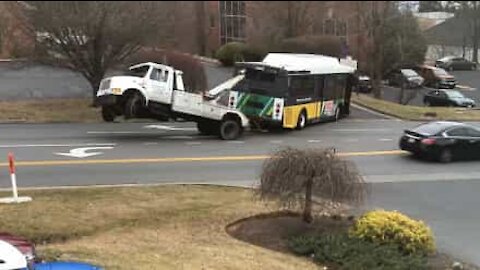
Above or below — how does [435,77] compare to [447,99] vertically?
above

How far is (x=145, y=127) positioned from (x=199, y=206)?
14248 mm

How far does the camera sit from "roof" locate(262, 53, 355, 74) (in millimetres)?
30603

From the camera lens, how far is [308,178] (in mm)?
14180

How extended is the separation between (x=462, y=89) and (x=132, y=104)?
1678 cm

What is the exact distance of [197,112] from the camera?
26.7 meters

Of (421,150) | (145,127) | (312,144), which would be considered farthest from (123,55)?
(421,150)

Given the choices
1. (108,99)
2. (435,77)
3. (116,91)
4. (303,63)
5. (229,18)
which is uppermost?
(229,18)

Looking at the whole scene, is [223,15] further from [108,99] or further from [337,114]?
[337,114]

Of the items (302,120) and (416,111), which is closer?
(302,120)

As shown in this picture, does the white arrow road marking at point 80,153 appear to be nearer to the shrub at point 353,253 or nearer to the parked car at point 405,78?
the shrub at point 353,253

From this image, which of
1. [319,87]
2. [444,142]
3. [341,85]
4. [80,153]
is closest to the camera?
[80,153]

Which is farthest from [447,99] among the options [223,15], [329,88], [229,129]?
[223,15]

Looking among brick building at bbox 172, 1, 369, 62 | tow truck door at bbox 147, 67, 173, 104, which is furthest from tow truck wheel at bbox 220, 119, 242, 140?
brick building at bbox 172, 1, 369, 62

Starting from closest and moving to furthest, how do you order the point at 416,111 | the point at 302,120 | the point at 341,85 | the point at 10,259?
the point at 10,259 < the point at 302,120 < the point at 341,85 < the point at 416,111
